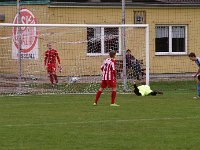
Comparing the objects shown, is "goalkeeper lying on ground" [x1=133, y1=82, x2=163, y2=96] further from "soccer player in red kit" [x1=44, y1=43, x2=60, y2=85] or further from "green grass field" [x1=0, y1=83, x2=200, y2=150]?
"soccer player in red kit" [x1=44, y1=43, x2=60, y2=85]

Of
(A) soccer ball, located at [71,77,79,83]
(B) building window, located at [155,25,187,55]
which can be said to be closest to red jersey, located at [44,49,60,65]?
(A) soccer ball, located at [71,77,79,83]

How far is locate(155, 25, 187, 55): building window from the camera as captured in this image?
44969 mm

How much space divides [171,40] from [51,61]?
43.6ft

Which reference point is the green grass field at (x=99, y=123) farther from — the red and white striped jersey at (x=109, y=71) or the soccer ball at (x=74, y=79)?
the soccer ball at (x=74, y=79)

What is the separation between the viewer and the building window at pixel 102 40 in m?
34.8

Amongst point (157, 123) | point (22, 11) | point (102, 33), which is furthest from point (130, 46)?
point (157, 123)

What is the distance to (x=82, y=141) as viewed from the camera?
16859 millimetres

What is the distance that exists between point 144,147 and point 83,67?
729 inches

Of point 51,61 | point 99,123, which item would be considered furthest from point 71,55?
point 99,123

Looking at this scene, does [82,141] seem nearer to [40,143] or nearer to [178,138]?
[40,143]

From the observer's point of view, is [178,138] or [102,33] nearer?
[178,138]

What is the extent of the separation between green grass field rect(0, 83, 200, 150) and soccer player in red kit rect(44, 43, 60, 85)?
2683mm

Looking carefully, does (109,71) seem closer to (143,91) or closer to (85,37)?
(143,91)

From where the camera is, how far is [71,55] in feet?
119
